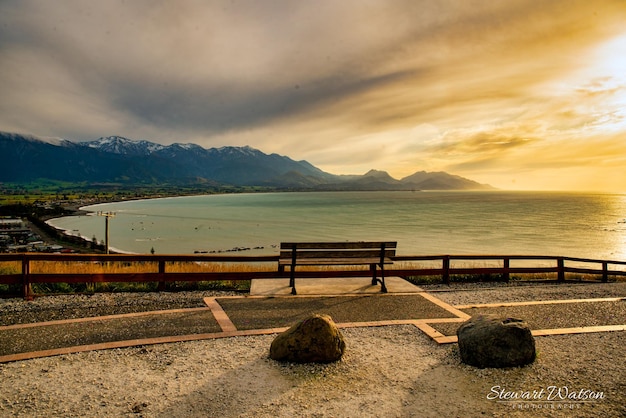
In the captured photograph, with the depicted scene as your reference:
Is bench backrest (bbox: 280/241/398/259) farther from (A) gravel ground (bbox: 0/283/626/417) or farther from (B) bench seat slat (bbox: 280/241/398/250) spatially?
(A) gravel ground (bbox: 0/283/626/417)

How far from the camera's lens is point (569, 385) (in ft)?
16.7

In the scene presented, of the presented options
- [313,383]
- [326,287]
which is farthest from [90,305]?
[313,383]

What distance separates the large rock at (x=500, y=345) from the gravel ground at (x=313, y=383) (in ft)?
0.44

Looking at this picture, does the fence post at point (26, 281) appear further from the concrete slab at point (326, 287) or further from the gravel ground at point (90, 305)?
the concrete slab at point (326, 287)

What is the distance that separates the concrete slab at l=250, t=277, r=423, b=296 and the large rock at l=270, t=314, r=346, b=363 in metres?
3.44

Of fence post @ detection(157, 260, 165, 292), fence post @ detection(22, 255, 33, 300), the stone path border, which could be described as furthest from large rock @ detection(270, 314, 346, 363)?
fence post @ detection(22, 255, 33, 300)

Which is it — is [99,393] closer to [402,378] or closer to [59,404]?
[59,404]

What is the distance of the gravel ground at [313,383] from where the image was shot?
4543 millimetres

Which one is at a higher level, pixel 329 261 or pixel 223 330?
pixel 329 261

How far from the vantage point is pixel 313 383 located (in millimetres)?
5188

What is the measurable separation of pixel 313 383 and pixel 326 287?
189 inches

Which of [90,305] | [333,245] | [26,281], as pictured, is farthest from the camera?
[333,245]

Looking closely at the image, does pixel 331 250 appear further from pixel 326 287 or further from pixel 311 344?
pixel 311 344

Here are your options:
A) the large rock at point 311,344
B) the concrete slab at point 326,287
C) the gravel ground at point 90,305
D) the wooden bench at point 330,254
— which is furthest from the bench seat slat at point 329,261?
the large rock at point 311,344
